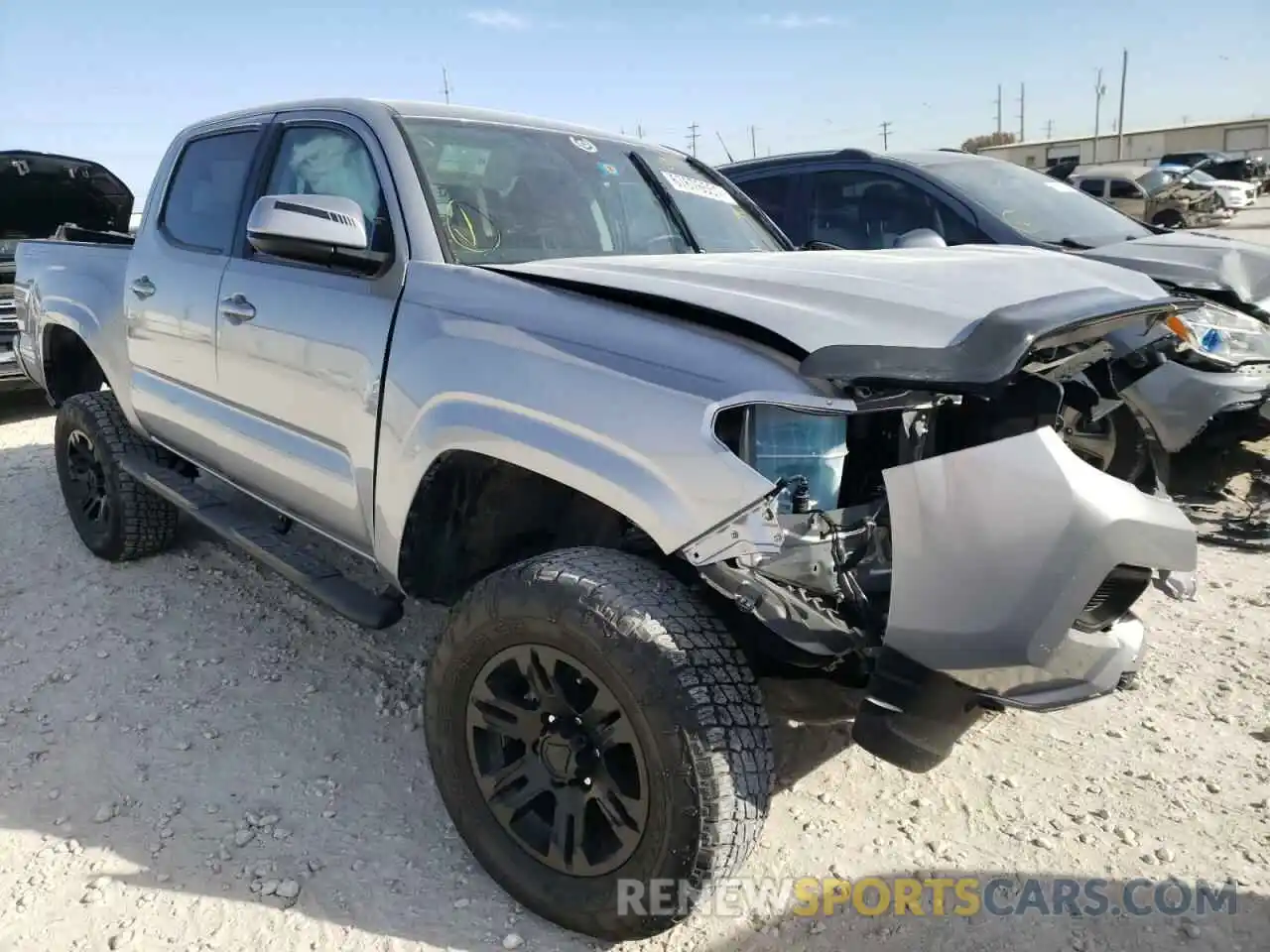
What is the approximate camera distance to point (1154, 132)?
55938mm

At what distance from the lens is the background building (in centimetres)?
4778

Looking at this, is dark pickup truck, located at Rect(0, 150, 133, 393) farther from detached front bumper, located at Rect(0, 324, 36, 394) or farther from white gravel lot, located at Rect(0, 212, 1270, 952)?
white gravel lot, located at Rect(0, 212, 1270, 952)

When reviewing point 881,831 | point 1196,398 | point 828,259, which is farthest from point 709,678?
point 1196,398

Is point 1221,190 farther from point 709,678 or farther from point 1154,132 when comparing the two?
point 1154,132

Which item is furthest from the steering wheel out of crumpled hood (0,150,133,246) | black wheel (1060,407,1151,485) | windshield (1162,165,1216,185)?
windshield (1162,165,1216,185)

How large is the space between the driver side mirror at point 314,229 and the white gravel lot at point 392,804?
5.01 feet

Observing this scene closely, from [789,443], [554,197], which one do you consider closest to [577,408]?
[789,443]

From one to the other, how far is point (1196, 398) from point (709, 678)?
3312mm

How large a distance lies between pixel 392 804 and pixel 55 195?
617 centimetres

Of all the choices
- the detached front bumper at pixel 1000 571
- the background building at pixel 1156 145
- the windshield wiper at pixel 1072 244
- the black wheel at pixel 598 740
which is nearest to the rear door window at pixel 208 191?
the black wheel at pixel 598 740

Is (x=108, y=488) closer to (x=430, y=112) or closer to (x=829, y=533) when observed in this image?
(x=430, y=112)

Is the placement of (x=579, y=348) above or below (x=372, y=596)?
above

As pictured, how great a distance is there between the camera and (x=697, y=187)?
3613mm

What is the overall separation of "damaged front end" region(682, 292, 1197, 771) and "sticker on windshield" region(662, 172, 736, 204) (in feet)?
5.72
